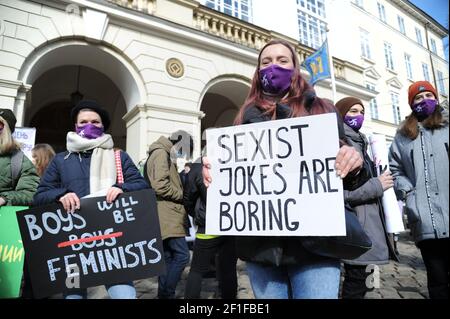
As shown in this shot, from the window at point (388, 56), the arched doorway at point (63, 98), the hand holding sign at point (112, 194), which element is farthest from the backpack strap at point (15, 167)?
the window at point (388, 56)

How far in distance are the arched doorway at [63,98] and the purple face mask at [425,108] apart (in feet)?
31.0

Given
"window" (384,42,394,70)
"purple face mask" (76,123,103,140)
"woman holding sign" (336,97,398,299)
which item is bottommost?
"woman holding sign" (336,97,398,299)

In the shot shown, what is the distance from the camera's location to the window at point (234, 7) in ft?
31.4

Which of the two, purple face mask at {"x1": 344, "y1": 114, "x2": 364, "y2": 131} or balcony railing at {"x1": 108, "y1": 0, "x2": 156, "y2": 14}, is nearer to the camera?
purple face mask at {"x1": 344, "y1": 114, "x2": 364, "y2": 131}

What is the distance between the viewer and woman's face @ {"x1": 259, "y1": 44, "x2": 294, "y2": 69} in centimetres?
149

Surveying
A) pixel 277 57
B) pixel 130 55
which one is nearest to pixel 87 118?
pixel 277 57

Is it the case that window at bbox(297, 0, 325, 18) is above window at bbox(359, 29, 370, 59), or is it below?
above

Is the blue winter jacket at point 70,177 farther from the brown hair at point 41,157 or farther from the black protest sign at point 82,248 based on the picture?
the brown hair at point 41,157

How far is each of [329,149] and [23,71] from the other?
7.04 meters

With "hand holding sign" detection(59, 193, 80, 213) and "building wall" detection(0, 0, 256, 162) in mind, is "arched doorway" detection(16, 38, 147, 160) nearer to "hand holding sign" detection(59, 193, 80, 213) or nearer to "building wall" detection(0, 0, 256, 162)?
"building wall" detection(0, 0, 256, 162)

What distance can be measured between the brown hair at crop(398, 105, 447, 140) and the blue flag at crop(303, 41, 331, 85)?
24.0ft

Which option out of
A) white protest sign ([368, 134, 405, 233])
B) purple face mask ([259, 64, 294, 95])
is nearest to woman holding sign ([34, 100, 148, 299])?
purple face mask ([259, 64, 294, 95])

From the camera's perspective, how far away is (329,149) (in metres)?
1.30

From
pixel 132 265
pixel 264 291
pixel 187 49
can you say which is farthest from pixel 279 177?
pixel 187 49
